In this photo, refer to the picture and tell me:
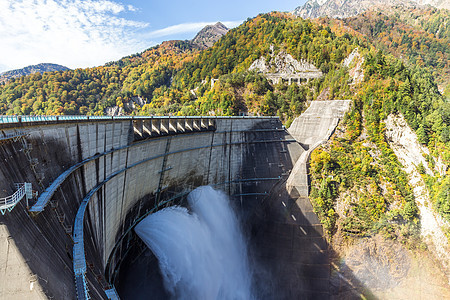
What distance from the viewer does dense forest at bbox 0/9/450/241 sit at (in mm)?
31281

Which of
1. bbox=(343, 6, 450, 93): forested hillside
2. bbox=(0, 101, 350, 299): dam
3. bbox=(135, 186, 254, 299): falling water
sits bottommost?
bbox=(135, 186, 254, 299): falling water

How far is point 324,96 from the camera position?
4353cm

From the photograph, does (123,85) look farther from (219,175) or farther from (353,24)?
(353,24)

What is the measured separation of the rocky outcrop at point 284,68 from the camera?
51612 millimetres

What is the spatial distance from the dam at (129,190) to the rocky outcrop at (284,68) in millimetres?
13298

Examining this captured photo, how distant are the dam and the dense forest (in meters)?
3.78

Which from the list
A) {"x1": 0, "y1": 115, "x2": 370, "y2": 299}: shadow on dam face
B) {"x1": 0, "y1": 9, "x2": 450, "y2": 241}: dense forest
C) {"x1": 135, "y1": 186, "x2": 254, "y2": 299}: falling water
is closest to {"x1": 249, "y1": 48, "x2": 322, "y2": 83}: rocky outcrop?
{"x1": 0, "y1": 9, "x2": 450, "y2": 241}: dense forest

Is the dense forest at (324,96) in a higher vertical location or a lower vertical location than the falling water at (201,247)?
higher

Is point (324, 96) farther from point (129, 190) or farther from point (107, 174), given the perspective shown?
point (107, 174)

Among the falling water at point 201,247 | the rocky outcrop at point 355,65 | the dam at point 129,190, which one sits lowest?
the falling water at point 201,247

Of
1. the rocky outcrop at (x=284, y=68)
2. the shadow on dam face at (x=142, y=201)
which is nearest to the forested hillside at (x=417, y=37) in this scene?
the rocky outcrop at (x=284, y=68)

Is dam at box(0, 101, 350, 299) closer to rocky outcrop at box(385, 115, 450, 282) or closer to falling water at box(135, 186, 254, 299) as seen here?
falling water at box(135, 186, 254, 299)

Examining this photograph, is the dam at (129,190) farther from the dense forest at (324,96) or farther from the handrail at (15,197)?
the dense forest at (324,96)

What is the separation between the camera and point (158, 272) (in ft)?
69.4
